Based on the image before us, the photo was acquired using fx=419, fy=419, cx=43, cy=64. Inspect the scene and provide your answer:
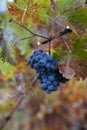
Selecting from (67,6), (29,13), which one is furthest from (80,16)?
(29,13)

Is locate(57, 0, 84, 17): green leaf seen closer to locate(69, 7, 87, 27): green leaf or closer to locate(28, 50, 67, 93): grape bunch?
locate(69, 7, 87, 27): green leaf

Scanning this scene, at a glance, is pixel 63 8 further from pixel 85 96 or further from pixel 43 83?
pixel 85 96

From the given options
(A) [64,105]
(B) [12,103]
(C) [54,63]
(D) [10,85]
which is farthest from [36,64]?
(A) [64,105]

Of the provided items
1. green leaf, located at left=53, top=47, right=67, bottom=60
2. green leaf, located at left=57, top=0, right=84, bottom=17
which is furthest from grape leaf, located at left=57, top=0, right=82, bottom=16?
green leaf, located at left=53, top=47, right=67, bottom=60

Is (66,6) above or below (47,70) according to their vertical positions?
above

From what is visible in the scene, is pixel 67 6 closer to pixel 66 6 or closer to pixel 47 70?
pixel 66 6

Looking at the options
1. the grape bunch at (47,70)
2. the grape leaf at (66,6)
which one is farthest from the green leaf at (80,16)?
the grape bunch at (47,70)
